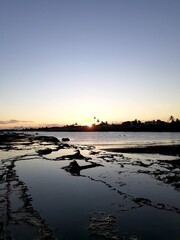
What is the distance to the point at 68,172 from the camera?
27.9 meters

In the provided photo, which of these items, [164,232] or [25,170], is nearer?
[164,232]

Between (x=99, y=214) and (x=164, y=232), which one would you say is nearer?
(x=164, y=232)

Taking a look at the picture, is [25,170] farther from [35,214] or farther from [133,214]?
[133,214]

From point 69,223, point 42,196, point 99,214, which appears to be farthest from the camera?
point 42,196

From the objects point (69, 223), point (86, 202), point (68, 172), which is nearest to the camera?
point (69, 223)

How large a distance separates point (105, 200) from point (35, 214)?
488 centimetres

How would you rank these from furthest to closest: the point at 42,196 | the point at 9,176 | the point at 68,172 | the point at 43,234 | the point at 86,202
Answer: the point at 68,172 → the point at 9,176 → the point at 42,196 → the point at 86,202 → the point at 43,234

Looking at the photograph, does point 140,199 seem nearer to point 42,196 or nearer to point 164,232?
point 164,232

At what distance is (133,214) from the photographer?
14000 millimetres

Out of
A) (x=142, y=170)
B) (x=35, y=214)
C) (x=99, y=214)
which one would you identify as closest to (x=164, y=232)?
(x=99, y=214)

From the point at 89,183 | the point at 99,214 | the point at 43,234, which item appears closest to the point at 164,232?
the point at 99,214

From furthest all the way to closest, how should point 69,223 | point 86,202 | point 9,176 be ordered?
point 9,176 < point 86,202 < point 69,223

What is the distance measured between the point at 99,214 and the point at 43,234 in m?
3.72

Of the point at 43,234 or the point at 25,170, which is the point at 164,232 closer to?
the point at 43,234
